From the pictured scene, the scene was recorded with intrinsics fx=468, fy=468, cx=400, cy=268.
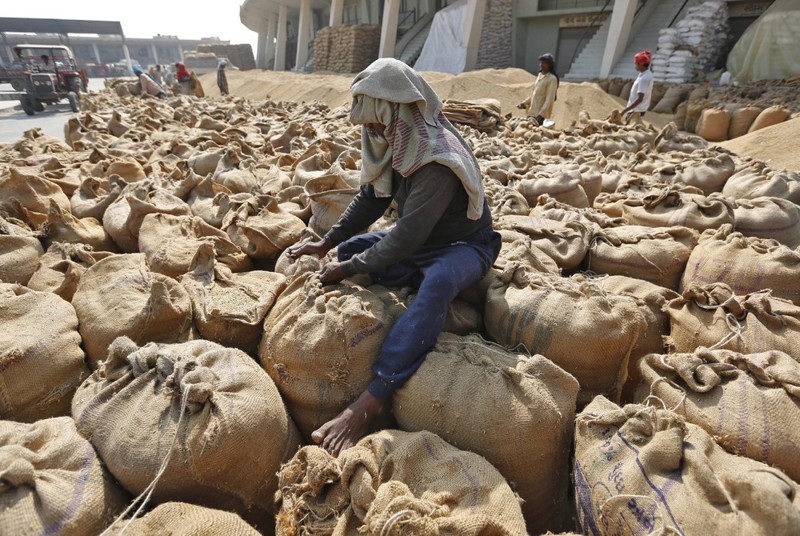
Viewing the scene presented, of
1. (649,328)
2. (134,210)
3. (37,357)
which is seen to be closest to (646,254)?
(649,328)

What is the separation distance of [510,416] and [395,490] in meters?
0.49

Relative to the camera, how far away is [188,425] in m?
1.41

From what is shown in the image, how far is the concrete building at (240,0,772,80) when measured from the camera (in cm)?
1323

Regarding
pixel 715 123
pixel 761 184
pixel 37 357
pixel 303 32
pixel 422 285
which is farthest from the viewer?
pixel 303 32

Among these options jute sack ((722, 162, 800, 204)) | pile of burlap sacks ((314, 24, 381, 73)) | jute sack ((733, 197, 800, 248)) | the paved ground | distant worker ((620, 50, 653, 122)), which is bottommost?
the paved ground

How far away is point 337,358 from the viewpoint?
167cm

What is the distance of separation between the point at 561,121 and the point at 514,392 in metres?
9.30

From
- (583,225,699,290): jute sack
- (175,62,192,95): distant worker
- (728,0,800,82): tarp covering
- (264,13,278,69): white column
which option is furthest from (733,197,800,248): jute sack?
(264,13,278,69): white column

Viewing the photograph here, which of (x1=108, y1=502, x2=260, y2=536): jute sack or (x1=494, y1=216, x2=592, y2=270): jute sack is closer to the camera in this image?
(x1=108, y1=502, x2=260, y2=536): jute sack

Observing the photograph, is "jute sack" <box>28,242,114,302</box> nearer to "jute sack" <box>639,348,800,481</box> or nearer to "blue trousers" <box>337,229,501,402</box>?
"blue trousers" <box>337,229,501,402</box>

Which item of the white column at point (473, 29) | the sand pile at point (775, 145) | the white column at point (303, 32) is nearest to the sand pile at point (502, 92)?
the white column at point (473, 29)

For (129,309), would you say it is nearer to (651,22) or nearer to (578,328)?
(578,328)

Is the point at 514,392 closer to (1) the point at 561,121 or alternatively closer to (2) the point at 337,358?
(2) the point at 337,358

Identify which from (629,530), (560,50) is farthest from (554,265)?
(560,50)
